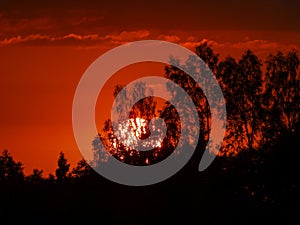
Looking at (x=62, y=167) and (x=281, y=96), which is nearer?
(x=281, y=96)

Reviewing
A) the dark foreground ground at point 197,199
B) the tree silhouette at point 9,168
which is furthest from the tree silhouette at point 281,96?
the tree silhouette at point 9,168

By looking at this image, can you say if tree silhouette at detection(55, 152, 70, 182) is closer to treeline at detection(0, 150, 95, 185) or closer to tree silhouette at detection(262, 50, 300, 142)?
treeline at detection(0, 150, 95, 185)

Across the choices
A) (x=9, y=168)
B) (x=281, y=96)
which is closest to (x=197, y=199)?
(x=281, y=96)

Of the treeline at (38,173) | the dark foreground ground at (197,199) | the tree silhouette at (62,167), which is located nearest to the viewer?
the dark foreground ground at (197,199)

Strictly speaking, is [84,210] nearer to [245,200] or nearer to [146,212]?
[146,212]

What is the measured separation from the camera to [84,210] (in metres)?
67.0

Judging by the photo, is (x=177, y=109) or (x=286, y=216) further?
(x=177, y=109)

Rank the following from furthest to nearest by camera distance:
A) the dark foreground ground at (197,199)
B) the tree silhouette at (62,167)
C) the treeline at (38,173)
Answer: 1. the tree silhouette at (62,167)
2. the treeline at (38,173)
3. the dark foreground ground at (197,199)

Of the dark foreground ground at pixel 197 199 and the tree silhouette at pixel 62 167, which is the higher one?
the tree silhouette at pixel 62 167

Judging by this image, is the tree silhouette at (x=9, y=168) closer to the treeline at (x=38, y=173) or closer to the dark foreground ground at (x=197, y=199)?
the treeline at (x=38, y=173)

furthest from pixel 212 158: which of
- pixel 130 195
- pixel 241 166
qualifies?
pixel 130 195

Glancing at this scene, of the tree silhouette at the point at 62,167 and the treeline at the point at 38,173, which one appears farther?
the tree silhouette at the point at 62,167

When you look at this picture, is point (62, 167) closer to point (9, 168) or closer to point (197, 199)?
point (9, 168)

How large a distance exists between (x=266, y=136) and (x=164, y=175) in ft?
29.3
